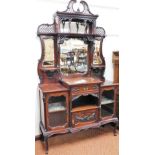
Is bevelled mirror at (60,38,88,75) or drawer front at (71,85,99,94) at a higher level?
bevelled mirror at (60,38,88,75)

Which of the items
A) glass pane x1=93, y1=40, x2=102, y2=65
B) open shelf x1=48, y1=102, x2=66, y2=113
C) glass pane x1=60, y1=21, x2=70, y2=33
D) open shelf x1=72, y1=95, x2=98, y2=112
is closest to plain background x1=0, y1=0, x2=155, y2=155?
open shelf x1=48, y1=102, x2=66, y2=113

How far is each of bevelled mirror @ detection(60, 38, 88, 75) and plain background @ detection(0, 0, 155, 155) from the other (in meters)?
2.01

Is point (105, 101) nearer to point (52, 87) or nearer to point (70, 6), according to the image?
point (52, 87)

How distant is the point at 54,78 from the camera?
8.58 ft

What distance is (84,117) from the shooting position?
250cm

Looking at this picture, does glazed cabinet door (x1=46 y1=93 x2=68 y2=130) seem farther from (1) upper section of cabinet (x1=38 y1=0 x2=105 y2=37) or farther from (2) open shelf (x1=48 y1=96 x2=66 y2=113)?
(1) upper section of cabinet (x1=38 y1=0 x2=105 y2=37)

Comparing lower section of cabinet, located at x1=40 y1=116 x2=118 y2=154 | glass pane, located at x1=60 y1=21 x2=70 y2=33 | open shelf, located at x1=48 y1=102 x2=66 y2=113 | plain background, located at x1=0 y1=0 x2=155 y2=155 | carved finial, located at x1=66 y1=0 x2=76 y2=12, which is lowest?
lower section of cabinet, located at x1=40 y1=116 x2=118 y2=154

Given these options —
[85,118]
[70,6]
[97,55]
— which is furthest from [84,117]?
[70,6]

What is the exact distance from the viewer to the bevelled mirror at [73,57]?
2650 mm

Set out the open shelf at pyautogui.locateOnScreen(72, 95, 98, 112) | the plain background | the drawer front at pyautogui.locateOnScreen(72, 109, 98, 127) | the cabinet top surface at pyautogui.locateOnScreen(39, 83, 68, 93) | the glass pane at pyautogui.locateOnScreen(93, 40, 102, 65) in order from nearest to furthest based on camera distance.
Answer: the plain background < the cabinet top surface at pyautogui.locateOnScreen(39, 83, 68, 93) < the drawer front at pyautogui.locateOnScreen(72, 109, 98, 127) < the open shelf at pyautogui.locateOnScreen(72, 95, 98, 112) < the glass pane at pyautogui.locateOnScreen(93, 40, 102, 65)

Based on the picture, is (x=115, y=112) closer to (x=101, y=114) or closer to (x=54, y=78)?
(x=101, y=114)

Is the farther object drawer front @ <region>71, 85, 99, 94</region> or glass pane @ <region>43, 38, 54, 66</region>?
glass pane @ <region>43, 38, 54, 66</region>

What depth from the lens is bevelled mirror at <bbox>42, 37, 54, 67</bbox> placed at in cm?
251
